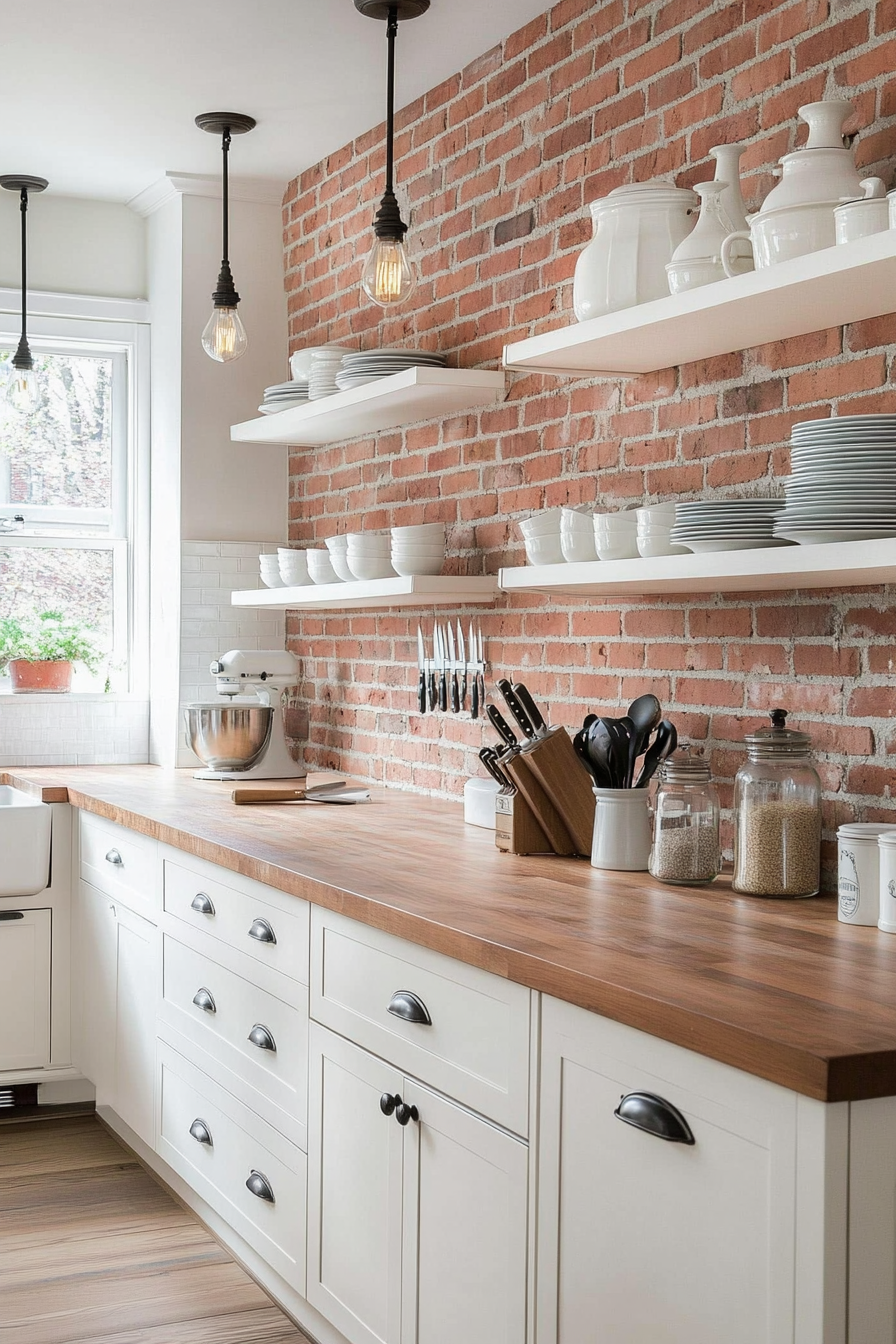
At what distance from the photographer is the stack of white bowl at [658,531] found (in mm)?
2357

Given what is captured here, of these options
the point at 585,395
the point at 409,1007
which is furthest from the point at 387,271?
the point at 409,1007

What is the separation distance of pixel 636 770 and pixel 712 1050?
1.33 meters

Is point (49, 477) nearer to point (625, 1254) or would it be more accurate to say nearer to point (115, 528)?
point (115, 528)

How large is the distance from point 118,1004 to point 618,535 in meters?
1.93

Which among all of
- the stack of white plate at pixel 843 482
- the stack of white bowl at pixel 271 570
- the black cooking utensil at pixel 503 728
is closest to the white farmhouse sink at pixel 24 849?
the stack of white bowl at pixel 271 570

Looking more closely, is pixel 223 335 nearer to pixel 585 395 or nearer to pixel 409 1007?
pixel 585 395

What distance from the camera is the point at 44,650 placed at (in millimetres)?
4676

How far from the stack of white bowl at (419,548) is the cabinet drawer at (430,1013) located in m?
1.19

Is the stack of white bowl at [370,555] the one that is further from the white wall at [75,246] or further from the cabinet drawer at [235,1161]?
the white wall at [75,246]

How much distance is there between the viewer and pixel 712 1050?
1463 mm

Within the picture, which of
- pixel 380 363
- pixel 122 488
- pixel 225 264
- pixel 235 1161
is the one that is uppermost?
pixel 225 264

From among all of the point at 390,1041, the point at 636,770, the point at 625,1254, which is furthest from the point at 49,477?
the point at 625,1254

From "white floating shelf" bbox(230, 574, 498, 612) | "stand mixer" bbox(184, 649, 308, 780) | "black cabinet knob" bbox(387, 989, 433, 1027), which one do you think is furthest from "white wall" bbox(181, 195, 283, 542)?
"black cabinet knob" bbox(387, 989, 433, 1027)

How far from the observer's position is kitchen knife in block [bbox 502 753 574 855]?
8.67 feet
